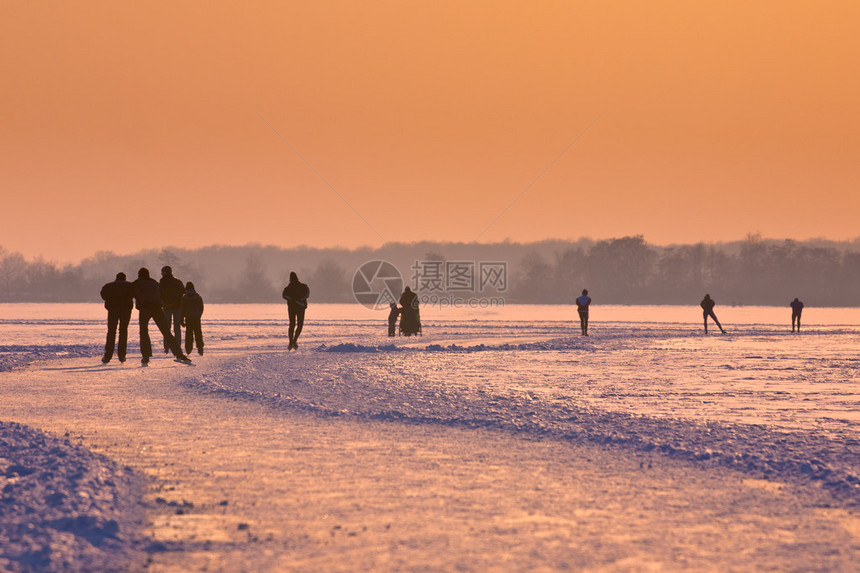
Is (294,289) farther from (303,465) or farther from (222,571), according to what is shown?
(222,571)

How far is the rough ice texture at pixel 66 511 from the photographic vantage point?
185 inches

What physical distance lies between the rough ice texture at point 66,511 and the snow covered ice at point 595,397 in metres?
0.30

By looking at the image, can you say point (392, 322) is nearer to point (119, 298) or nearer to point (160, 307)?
point (160, 307)

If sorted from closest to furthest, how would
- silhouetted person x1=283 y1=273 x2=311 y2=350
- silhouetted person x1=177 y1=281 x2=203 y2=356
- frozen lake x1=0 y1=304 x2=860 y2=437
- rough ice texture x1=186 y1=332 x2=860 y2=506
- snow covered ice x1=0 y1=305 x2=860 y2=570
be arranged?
snow covered ice x1=0 y1=305 x2=860 y2=570
rough ice texture x1=186 y1=332 x2=860 y2=506
frozen lake x1=0 y1=304 x2=860 y2=437
silhouetted person x1=177 y1=281 x2=203 y2=356
silhouetted person x1=283 y1=273 x2=311 y2=350

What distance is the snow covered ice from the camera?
24.5 feet

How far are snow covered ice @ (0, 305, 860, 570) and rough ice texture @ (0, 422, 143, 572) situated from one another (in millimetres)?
303

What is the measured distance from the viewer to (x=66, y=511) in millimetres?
5633

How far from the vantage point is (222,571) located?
4.51 meters

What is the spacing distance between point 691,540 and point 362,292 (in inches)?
6455


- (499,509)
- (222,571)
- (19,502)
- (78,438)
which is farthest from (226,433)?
(222,571)

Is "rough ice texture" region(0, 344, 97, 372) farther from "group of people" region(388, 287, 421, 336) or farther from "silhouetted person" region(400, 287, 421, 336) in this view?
"silhouetted person" region(400, 287, 421, 336)

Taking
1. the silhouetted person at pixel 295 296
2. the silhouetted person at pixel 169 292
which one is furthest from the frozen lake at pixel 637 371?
the silhouetted person at pixel 169 292

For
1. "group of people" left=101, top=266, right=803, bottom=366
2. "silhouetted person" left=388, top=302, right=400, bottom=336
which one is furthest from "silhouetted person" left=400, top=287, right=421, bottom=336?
"group of people" left=101, top=266, right=803, bottom=366

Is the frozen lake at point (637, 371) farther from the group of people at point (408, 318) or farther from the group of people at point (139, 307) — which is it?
the group of people at point (408, 318)
